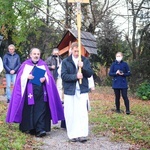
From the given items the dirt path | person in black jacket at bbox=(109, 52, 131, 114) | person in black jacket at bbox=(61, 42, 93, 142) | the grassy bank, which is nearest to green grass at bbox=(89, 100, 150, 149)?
the grassy bank

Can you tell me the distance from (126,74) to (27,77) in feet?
12.6

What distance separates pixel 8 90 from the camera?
35.8 feet

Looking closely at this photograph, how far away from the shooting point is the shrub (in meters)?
15.7

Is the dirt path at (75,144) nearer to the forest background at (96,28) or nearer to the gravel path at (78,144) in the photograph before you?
the gravel path at (78,144)

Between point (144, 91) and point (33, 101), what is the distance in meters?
9.92

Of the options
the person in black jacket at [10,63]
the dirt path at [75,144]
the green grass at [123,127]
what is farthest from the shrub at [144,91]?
the dirt path at [75,144]

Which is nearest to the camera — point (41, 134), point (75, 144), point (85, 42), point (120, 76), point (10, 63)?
point (75, 144)

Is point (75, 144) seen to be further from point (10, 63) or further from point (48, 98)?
point (10, 63)

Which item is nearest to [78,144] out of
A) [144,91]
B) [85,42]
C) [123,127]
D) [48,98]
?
[48,98]

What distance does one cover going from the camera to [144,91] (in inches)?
627

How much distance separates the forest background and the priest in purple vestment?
926 cm

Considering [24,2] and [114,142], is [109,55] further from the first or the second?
[114,142]

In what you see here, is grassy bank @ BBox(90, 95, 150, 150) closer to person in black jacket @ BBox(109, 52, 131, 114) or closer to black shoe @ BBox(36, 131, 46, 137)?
person in black jacket @ BBox(109, 52, 131, 114)

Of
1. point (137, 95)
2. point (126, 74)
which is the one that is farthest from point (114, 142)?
point (137, 95)
